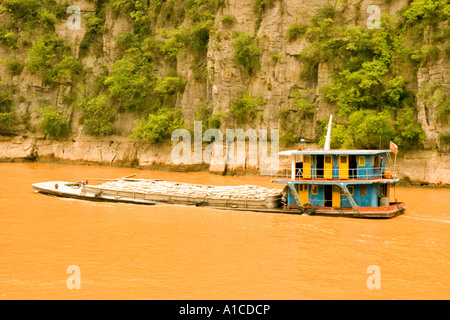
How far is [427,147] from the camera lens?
3053 cm

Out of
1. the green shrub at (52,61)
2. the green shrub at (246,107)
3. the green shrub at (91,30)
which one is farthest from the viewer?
the green shrub at (91,30)

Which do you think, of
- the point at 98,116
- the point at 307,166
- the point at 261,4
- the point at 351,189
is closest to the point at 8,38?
the point at 98,116

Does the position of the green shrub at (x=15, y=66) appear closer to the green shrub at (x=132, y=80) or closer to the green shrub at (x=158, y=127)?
the green shrub at (x=132, y=80)

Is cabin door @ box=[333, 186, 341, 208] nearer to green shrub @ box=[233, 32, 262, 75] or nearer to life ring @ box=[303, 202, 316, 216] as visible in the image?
life ring @ box=[303, 202, 316, 216]

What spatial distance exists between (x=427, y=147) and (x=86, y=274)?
2615 cm

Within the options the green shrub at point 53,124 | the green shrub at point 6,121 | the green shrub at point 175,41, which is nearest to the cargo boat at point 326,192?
the green shrub at point 175,41

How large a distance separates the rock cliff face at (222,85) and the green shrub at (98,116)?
76 centimetres

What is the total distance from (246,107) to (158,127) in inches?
350

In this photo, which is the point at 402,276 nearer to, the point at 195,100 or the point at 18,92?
the point at 195,100

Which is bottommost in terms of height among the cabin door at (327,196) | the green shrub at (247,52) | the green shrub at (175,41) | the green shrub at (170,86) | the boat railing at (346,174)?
the cabin door at (327,196)

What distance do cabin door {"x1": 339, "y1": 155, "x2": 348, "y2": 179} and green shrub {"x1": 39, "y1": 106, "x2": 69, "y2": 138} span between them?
34304 millimetres

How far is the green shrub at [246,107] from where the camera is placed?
1521 inches

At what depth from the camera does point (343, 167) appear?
66.7 ft
